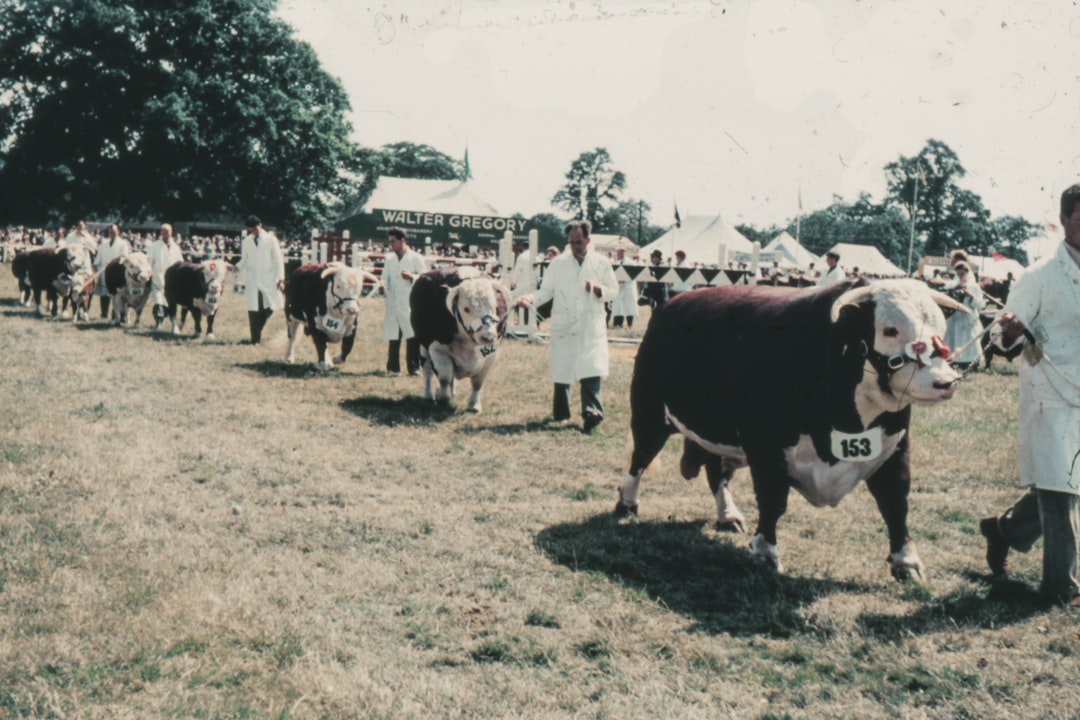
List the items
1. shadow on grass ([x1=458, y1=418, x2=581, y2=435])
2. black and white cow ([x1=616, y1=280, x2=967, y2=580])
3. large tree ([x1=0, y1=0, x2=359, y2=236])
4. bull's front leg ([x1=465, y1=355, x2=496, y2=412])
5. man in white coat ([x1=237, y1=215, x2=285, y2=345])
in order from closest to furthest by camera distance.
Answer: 1. black and white cow ([x1=616, y1=280, x2=967, y2=580])
2. shadow on grass ([x1=458, y1=418, x2=581, y2=435])
3. bull's front leg ([x1=465, y1=355, x2=496, y2=412])
4. man in white coat ([x1=237, y1=215, x2=285, y2=345])
5. large tree ([x1=0, y1=0, x2=359, y2=236])

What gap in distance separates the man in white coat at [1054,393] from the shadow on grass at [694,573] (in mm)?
977

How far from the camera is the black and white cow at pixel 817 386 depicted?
15.6 feet

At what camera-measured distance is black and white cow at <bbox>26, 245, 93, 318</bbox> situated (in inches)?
816

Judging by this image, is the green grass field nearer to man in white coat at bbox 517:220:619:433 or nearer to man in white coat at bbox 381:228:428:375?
man in white coat at bbox 517:220:619:433

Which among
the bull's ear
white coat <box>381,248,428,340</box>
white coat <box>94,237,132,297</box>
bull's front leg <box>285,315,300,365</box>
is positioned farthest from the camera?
white coat <box>94,237,132,297</box>

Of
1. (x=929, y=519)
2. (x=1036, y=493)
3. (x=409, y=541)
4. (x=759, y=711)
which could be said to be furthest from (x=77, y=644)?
(x=929, y=519)

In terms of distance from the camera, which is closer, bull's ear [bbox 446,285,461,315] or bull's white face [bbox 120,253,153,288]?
bull's ear [bbox 446,285,461,315]

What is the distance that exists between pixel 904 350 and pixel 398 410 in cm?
669

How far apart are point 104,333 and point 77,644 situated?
1493 centimetres

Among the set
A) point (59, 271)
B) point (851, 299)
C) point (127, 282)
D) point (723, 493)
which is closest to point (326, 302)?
point (127, 282)

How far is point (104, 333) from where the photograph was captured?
56.9ft

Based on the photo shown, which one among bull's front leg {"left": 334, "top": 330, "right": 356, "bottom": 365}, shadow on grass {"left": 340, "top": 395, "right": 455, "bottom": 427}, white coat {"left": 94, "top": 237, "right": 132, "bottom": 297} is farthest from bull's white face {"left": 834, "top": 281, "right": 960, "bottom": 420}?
white coat {"left": 94, "top": 237, "right": 132, "bottom": 297}

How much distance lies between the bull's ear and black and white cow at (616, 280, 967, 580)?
182 inches

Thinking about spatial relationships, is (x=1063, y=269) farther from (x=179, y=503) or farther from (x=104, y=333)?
(x=104, y=333)
